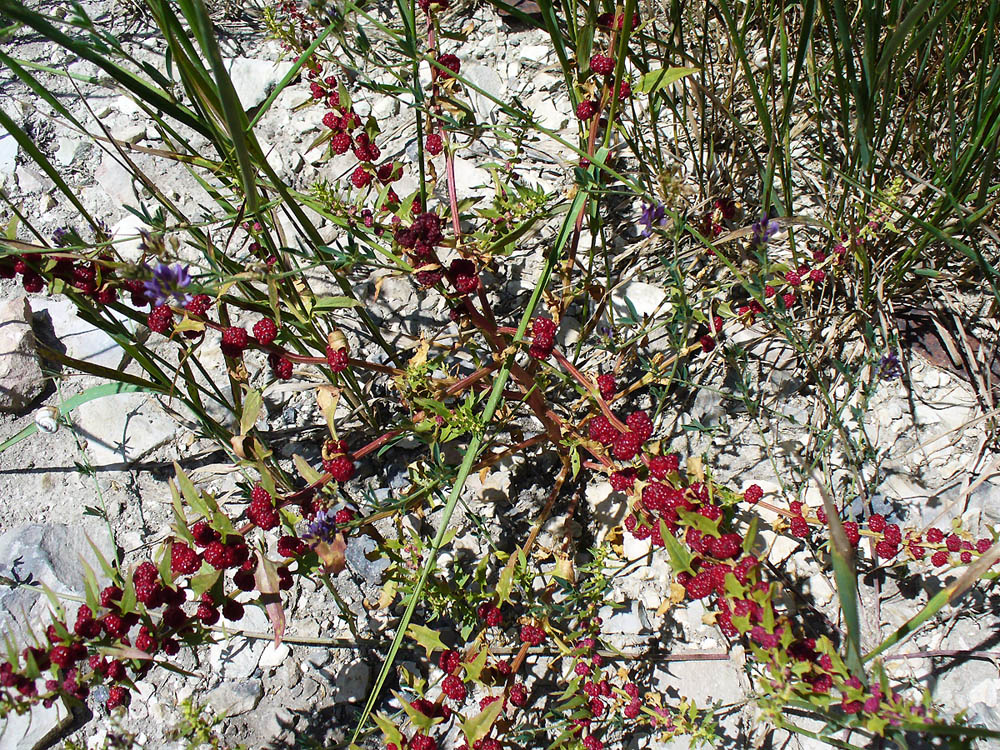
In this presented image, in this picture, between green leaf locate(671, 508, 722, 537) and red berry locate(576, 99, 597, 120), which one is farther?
red berry locate(576, 99, 597, 120)

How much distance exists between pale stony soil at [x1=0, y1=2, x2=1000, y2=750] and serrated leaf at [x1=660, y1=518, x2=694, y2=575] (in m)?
0.54

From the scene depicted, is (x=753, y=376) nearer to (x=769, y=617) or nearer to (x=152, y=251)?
(x=769, y=617)

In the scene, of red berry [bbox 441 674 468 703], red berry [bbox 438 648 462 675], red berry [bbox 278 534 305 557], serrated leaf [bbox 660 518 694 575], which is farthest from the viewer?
red berry [bbox 438 648 462 675]

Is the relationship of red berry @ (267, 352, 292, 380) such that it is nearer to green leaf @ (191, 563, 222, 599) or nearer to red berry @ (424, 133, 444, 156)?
green leaf @ (191, 563, 222, 599)

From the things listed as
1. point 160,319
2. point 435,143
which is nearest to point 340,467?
point 160,319

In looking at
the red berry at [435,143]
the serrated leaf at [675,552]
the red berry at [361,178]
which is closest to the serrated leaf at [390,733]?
the serrated leaf at [675,552]

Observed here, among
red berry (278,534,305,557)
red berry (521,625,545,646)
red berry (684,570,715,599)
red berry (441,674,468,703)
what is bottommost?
→ red berry (441,674,468,703)

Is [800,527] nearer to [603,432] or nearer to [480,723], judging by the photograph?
[603,432]

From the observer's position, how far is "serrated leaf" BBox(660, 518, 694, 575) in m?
1.33

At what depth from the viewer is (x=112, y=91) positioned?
272 centimetres

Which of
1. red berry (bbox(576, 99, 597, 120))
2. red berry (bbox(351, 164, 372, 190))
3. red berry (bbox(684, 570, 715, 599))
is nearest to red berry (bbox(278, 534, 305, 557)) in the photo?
red berry (bbox(684, 570, 715, 599))

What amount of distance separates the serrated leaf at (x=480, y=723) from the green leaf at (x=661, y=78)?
4.57ft

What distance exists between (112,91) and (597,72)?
6.67ft

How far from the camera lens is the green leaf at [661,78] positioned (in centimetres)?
161
